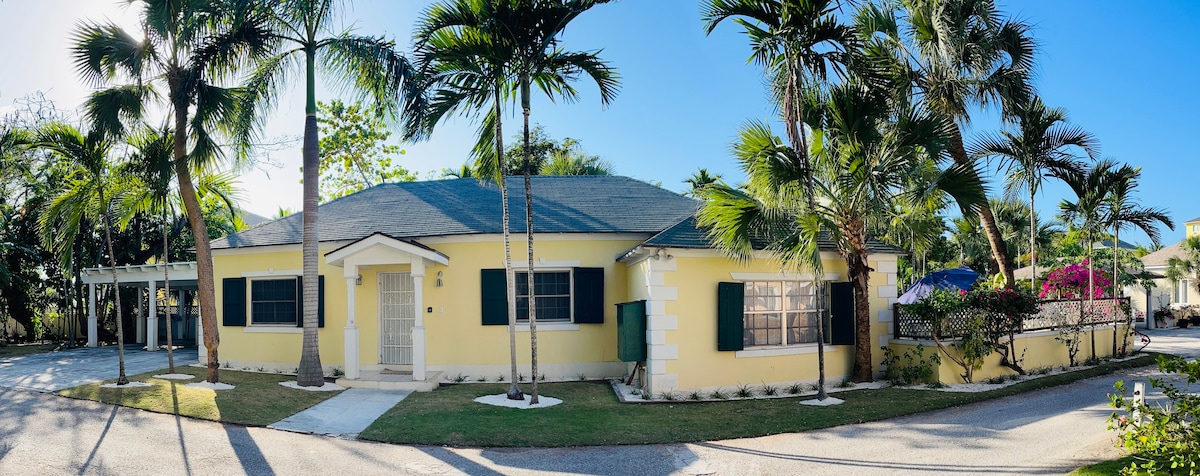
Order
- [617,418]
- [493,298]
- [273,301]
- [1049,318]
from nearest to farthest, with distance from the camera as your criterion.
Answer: [617,418] < [493,298] < [1049,318] < [273,301]

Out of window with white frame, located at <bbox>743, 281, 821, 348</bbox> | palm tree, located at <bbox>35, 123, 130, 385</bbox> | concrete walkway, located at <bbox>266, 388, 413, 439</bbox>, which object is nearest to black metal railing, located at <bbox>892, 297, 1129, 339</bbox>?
window with white frame, located at <bbox>743, 281, 821, 348</bbox>

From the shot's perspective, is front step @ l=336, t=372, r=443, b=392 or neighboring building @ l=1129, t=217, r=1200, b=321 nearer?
front step @ l=336, t=372, r=443, b=392

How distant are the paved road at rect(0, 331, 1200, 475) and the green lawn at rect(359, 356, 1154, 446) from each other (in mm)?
304

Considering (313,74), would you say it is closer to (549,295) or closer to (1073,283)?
(549,295)

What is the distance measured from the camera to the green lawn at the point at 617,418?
888cm

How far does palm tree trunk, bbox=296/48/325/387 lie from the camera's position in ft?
41.5

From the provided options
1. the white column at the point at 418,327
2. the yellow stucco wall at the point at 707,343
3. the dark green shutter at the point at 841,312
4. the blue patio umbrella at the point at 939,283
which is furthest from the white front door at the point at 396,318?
the blue patio umbrella at the point at 939,283

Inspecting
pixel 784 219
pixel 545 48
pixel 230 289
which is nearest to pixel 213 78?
pixel 230 289

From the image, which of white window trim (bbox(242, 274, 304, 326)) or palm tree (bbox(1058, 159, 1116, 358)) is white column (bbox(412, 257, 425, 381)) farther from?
palm tree (bbox(1058, 159, 1116, 358))

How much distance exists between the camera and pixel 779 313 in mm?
12500

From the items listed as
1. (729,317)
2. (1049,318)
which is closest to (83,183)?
(729,317)

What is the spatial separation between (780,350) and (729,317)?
1.23 meters

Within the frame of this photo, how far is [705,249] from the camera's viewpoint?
38.0 ft

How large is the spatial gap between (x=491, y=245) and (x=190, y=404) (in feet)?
18.7
